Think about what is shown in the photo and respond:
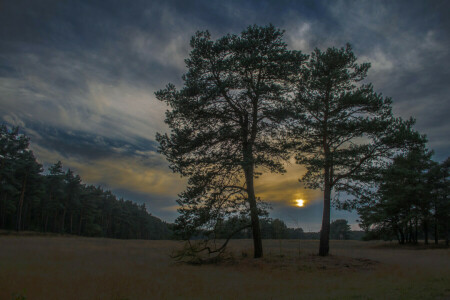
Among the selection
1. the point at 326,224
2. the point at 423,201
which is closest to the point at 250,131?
the point at 326,224

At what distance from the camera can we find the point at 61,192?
51.4m

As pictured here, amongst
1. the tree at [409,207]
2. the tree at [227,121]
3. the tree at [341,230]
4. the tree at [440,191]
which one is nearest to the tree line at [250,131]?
the tree at [227,121]

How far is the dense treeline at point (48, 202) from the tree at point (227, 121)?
290 cm

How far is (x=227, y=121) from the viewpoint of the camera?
15.2 meters

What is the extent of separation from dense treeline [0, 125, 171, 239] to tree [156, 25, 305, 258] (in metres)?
2.90

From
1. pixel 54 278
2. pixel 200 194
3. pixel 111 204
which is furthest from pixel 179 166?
pixel 111 204

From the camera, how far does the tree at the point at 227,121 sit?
13.8 meters

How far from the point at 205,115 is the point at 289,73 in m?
5.30

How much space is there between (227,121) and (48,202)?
175ft

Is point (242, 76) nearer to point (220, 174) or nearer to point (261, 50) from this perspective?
point (261, 50)

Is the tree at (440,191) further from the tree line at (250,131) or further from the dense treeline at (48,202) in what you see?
the dense treeline at (48,202)

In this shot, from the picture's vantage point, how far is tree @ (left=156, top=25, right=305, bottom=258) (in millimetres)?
13839

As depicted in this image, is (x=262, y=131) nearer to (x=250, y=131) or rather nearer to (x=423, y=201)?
(x=250, y=131)

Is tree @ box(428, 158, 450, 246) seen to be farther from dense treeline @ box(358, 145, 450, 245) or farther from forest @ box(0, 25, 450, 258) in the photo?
forest @ box(0, 25, 450, 258)
